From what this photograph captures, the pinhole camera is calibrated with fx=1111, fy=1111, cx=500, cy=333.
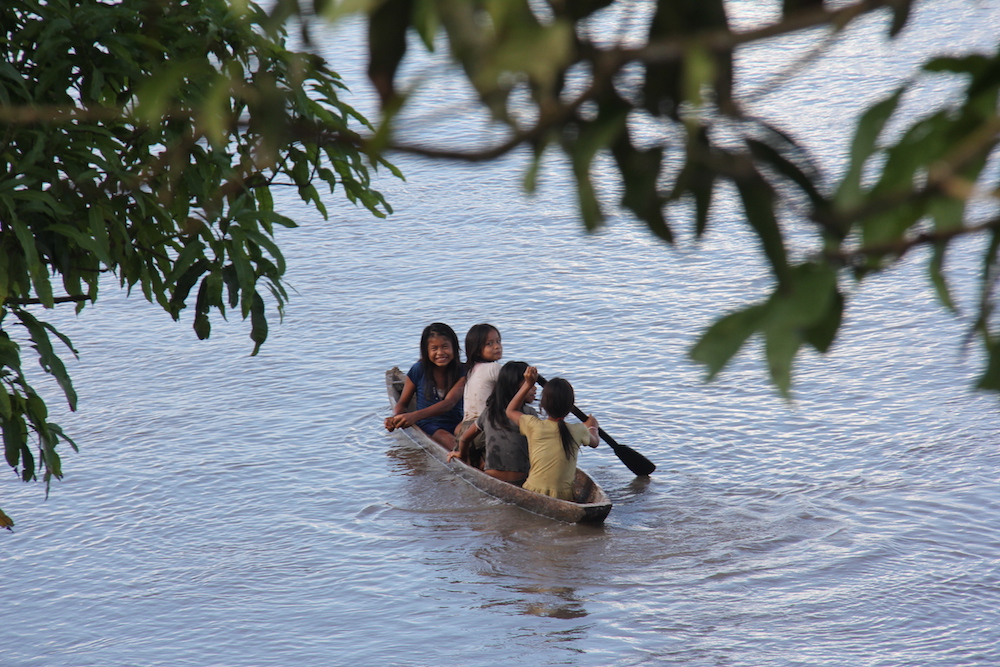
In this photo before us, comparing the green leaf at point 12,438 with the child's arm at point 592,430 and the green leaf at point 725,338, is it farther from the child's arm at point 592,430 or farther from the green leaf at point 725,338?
the child's arm at point 592,430

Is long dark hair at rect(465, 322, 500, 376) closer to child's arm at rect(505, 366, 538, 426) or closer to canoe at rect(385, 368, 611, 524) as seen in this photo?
child's arm at rect(505, 366, 538, 426)

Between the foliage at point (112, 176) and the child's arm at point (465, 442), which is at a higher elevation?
the foliage at point (112, 176)

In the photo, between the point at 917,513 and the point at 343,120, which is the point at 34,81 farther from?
the point at 917,513

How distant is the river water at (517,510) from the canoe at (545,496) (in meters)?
0.15

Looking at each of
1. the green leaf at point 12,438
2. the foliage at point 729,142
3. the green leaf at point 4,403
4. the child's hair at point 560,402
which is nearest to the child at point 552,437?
the child's hair at point 560,402

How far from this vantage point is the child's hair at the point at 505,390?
8352 millimetres

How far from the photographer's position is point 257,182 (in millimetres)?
4445

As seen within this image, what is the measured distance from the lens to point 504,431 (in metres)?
8.57

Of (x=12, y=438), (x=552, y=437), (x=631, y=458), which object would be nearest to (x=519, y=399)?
Result: (x=552, y=437)

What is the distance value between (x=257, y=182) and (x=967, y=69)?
345cm

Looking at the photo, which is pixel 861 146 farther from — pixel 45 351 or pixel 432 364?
pixel 432 364

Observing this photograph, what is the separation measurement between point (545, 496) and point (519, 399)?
0.75 meters

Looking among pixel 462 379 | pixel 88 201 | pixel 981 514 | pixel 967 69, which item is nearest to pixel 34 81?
pixel 88 201

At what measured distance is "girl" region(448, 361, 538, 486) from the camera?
27.5ft
